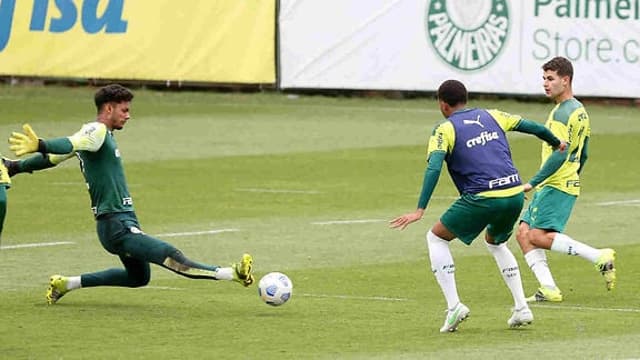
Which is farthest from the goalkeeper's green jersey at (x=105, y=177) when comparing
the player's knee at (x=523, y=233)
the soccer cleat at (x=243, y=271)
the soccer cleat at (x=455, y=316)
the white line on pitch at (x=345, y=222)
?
the white line on pitch at (x=345, y=222)

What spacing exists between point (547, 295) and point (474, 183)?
6.46 feet

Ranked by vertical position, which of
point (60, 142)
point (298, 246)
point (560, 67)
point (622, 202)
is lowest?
point (622, 202)

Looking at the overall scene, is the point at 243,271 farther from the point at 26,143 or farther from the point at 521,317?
the point at 521,317

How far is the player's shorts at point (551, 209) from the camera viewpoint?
14.4 meters

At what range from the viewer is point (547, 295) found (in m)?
14.1

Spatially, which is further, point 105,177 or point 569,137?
point 569,137

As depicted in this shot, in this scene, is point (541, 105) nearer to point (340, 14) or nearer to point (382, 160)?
point (340, 14)

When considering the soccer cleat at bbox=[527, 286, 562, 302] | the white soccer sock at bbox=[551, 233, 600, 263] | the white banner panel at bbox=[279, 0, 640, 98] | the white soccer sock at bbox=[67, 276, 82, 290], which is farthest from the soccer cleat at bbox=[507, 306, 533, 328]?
the white banner panel at bbox=[279, 0, 640, 98]

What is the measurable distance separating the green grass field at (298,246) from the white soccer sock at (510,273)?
0.23m

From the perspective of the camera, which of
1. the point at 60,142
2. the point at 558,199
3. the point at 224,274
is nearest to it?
the point at 60,142

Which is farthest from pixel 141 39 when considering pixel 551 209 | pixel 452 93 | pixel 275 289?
pixel 452 93

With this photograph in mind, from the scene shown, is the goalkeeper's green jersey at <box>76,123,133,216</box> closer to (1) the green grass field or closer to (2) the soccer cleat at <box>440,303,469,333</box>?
(1) the green grass field

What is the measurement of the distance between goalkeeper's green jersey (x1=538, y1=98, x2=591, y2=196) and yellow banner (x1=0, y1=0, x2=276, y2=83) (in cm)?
1967

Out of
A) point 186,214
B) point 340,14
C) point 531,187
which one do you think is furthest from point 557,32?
point 531,187
